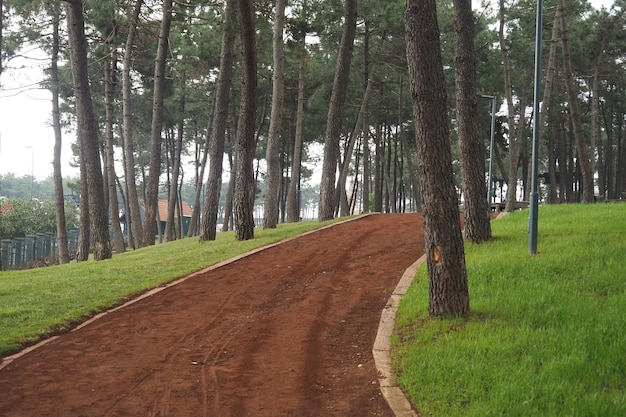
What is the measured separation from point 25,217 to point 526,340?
41543 millimetres

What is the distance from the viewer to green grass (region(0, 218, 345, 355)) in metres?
9.92

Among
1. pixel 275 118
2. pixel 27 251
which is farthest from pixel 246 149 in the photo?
pixel 27 251

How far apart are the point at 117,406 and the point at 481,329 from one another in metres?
4.20

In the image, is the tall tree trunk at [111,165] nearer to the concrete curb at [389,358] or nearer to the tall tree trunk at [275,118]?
the tall tree trunk at [275,118]

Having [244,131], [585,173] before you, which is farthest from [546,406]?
[585,173]

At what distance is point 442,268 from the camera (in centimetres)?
871

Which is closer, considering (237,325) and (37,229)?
(237,325)

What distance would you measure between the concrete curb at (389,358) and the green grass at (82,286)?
192 inches

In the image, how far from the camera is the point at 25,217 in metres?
42.6

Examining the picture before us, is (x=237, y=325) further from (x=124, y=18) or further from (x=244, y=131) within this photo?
(x=124, y=18)

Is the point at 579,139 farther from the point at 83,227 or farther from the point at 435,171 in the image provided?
the point at 83,227

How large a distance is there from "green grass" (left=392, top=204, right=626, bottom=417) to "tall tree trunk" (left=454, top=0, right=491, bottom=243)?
234 centimetres

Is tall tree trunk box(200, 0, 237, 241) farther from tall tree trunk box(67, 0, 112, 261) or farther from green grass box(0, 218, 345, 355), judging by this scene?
tall tree trunk box(67, 0, 112, 261)

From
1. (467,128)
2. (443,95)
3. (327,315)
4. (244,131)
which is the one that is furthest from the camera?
(244,131)
